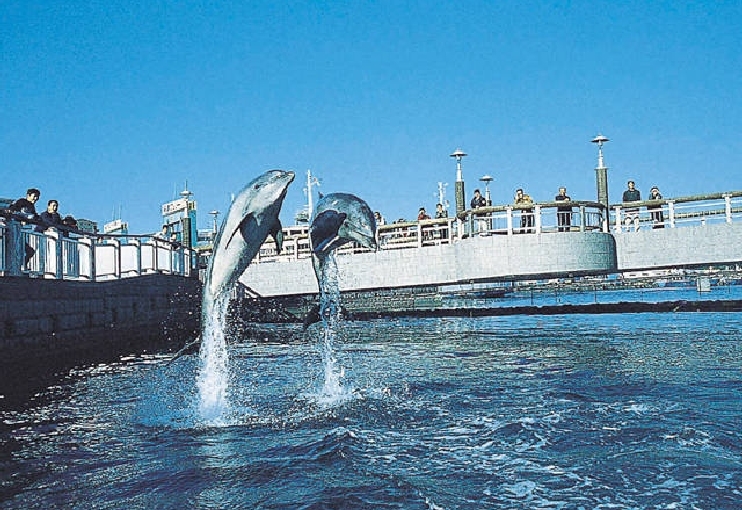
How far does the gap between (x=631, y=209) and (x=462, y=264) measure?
5499 mm

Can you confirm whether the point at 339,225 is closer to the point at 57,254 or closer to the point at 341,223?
the point at 341,223

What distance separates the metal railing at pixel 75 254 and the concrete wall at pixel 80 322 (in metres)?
0.34

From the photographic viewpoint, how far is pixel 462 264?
72.8ft

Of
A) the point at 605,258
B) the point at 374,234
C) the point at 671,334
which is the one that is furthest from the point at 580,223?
the point at 374,234

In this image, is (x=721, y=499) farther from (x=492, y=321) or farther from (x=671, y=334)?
(x=492, y=321)

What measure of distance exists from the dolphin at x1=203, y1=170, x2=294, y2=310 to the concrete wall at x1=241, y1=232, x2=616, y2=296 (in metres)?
12.7

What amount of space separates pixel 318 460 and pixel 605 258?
643 inches

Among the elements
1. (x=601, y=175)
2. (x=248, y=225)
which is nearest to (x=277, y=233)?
(x=248, y=225)

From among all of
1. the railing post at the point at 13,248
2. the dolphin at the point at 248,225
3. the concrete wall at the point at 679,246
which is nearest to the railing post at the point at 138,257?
the railing post at the point at 13,248

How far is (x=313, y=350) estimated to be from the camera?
17.2 meters

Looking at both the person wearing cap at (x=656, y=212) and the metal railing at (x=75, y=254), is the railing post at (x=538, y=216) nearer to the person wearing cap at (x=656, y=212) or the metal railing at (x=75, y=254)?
the person wearing cap at (x=656, y=212)

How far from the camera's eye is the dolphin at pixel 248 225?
8.76m

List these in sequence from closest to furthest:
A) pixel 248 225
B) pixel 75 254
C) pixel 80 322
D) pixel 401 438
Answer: pixel 401 438 < pixel 248 225 < pixel 80 322 < pixel 75 254

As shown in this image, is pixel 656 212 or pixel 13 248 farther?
pixel 656 212
